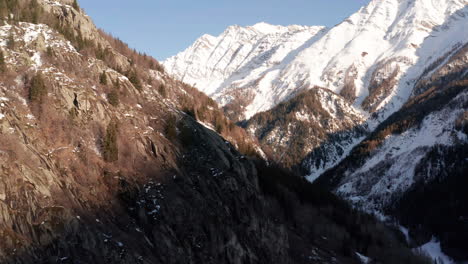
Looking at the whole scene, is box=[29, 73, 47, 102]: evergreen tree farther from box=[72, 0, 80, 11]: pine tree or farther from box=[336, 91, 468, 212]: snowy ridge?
box=[336, 91, 468, 212]: snowy ridge

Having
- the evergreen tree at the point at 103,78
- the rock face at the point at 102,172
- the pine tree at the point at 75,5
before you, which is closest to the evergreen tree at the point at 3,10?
the rock face at the point at 102,172

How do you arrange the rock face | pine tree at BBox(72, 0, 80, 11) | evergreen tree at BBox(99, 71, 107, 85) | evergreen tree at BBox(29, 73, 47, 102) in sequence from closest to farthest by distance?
the rock face
evergreen tree at BBox(29, 73, 47, 102)
evergreen tree at BBox(99, 71, 107, 85)
pine tree at BBox(72, 0, 80, 11)

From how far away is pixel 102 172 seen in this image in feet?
133

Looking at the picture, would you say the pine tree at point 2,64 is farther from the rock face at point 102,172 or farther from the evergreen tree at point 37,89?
the evergreen tree at point 37,89

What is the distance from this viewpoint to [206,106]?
4424 inches

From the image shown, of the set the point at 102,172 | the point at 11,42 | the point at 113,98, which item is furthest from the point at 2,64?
the point at 102,172

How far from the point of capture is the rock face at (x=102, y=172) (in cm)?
3256

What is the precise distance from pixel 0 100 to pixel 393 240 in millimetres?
103056

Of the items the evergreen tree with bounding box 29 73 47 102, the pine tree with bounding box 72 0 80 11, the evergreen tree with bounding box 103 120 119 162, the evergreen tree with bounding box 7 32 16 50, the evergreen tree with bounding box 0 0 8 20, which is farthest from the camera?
the pine tree with bounding box 72 0 80 11

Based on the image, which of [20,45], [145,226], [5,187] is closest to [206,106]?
[20,45]

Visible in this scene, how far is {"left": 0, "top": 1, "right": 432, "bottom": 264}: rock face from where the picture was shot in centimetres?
3256

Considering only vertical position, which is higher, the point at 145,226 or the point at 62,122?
the point at 62,122

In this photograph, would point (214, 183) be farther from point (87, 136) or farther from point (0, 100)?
point (0, 100)

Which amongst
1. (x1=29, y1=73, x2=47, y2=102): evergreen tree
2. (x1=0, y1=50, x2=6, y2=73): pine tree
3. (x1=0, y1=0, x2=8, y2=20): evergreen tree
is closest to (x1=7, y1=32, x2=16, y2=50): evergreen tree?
(x1=0, y1=50, x2=6, y2=73): pine tree
